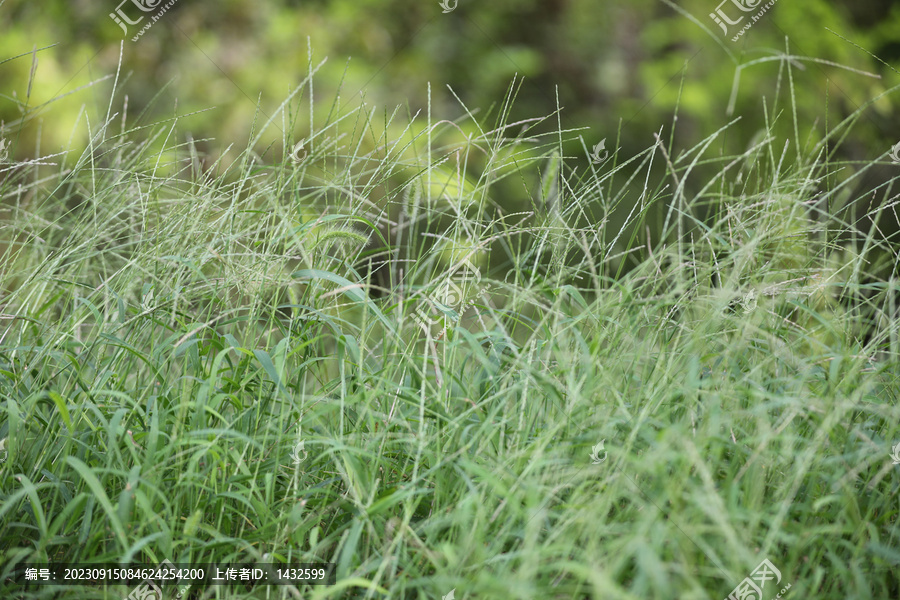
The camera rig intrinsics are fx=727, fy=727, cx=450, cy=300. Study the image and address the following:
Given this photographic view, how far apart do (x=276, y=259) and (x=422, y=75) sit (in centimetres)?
473

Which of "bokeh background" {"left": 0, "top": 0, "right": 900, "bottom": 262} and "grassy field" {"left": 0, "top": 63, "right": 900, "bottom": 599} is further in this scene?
"bokeh background" {"left": 0, "top": 0, "right": 900, "bottom": 262}

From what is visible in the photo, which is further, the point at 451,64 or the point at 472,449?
the point at 451,64

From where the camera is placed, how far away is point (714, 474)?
1.35 m

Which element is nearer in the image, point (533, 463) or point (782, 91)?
point (533, 463)

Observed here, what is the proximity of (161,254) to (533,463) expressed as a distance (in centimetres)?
107

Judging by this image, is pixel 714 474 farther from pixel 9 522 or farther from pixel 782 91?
pixel 782 91

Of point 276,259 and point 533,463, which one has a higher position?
point 276,259

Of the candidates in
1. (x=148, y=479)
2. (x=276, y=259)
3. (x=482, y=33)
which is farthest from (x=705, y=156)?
(x=148, y=479)

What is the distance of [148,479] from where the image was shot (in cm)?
138

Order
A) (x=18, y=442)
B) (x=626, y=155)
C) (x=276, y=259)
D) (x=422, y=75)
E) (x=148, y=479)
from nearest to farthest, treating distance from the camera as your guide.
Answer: (x=148, y=479)
(x=18, y=442)
(x=276, y=259)
(x=422, y=75)
(x=626, y=155)

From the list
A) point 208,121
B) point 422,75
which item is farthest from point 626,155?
point 208,121

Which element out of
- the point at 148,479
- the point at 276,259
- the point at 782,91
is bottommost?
the point at 782,91

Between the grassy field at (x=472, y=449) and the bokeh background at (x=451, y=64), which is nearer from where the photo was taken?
the grassy field at (x=472, y=449)

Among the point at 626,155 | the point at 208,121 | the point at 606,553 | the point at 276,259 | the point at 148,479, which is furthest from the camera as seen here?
the point at 626,155
